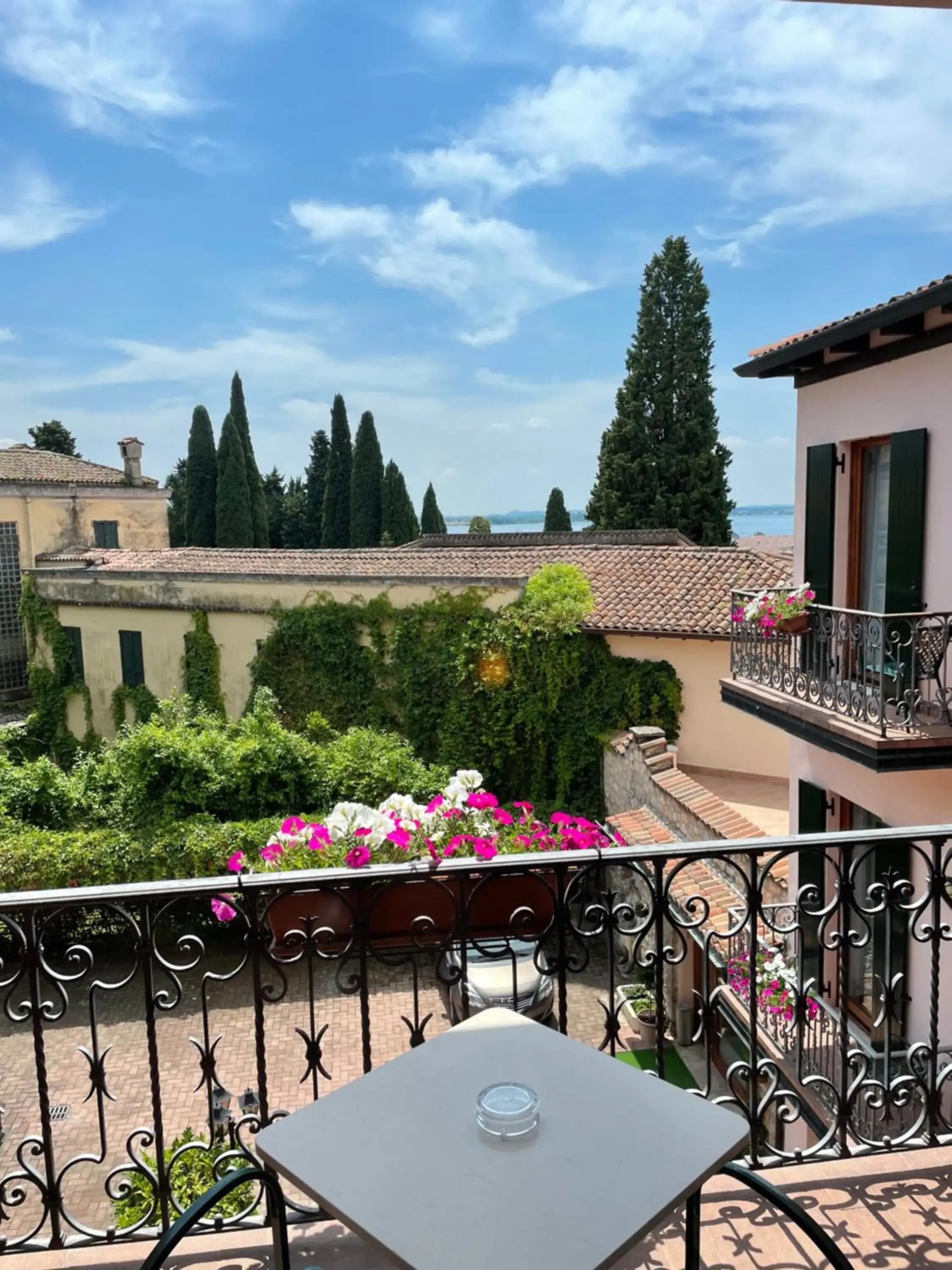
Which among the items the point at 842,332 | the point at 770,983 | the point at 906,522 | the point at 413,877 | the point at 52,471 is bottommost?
the point at 770,983

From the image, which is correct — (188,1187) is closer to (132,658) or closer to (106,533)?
(132,658)

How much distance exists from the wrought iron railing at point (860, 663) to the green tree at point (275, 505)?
3649cm

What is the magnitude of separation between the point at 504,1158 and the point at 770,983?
758 centimetres

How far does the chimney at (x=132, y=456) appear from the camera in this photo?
1304 inches

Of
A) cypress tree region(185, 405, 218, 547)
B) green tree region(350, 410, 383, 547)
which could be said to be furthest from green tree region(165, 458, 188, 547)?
green tree region(350, 410, 383, 547)

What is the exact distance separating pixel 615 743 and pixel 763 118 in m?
9.89

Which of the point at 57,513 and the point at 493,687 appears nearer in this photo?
the point at 493,687

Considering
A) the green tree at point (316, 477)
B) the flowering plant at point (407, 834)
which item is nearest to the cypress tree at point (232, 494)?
the green tree at point (316, 477)

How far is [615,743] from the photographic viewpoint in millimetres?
15812

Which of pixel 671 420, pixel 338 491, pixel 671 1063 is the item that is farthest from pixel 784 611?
pixel 338 491

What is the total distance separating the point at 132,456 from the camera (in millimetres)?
33188

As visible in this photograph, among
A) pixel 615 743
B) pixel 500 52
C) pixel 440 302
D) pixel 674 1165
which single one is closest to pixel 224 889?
pixel 674 1165

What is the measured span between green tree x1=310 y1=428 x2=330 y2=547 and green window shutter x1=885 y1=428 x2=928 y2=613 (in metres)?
36.8

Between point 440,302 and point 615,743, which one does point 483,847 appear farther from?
point 440,302
